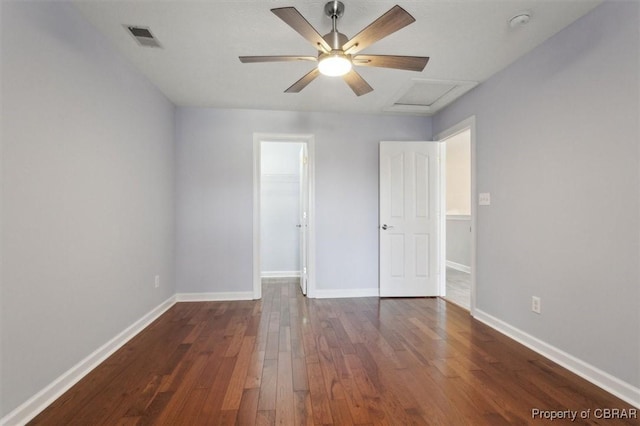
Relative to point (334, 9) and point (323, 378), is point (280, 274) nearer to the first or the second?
point (323, 378)

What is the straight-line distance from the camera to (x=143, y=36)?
7.04 feet

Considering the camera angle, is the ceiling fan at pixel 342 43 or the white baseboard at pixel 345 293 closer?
the ceiling fan at pixel 342 43

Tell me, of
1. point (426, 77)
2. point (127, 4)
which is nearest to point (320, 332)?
point (426, 77)

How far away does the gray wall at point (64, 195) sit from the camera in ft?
4.69

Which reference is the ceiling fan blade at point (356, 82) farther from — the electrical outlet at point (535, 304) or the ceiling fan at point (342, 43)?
the electrical outlet at point (535, 304)

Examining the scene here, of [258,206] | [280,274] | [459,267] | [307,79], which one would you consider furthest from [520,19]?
[459,267]

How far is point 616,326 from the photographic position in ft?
5.69

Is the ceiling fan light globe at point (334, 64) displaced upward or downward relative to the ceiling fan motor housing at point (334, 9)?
downward

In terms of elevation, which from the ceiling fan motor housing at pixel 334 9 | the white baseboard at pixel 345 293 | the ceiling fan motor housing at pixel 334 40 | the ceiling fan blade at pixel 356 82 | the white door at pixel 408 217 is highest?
the ceiling fan motor housing at pixel 334 9

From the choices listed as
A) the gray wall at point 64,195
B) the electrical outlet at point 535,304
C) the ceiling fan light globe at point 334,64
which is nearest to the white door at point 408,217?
the electrical outlet at point 535,304

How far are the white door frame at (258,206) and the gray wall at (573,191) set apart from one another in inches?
77.8

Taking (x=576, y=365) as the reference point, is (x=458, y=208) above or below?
above

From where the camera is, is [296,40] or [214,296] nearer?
[296,40]

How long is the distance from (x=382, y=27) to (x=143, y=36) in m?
1.79
